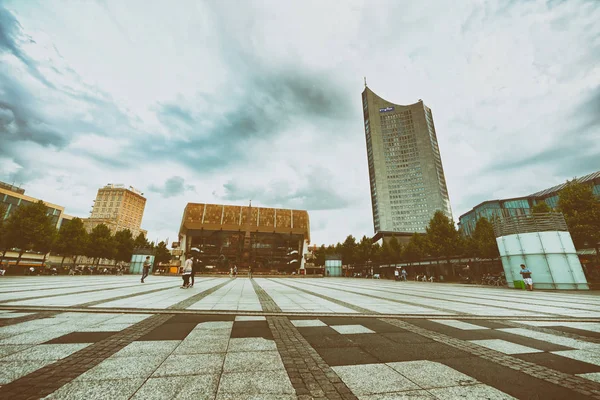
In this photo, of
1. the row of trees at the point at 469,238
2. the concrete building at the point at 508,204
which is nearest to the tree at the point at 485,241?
the row of trees at the point at 469,238

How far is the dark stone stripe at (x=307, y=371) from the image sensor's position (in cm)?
215

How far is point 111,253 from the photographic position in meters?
43.2

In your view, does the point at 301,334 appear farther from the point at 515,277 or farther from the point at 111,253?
the point at 111,253

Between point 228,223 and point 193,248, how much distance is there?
578 inches

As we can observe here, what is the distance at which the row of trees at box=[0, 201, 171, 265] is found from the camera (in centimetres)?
2742

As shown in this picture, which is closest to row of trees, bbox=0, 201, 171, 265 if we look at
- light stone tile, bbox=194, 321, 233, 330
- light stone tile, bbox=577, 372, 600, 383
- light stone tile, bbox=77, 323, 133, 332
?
light stone tile, bbox=77, 323, 133, 332

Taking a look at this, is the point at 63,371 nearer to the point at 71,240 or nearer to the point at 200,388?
the point at 200,388

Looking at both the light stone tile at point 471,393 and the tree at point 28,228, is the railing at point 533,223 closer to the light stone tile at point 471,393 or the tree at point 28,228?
the light stone tile at point 471,393

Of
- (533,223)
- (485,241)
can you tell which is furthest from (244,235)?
(533,223)

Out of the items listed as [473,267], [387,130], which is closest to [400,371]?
[473,267]

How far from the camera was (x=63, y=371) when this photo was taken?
8.22ft

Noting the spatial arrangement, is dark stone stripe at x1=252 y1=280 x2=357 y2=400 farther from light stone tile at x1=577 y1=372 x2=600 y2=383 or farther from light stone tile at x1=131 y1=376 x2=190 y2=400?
light stone tile at x1=577 y1=372 x2=600 y2=383

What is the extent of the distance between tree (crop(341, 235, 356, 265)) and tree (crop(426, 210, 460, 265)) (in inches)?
906

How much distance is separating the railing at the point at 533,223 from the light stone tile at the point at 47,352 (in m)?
25.2
